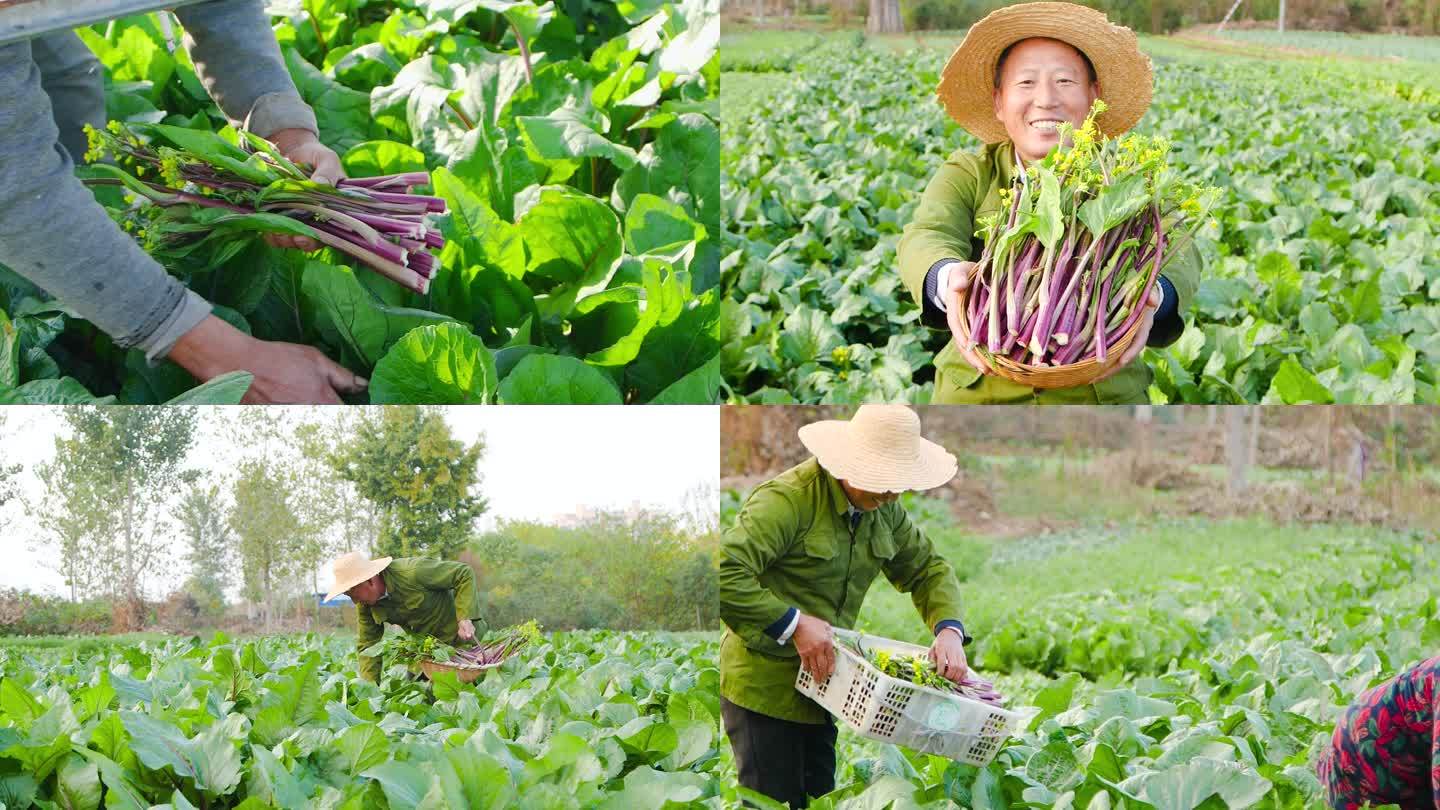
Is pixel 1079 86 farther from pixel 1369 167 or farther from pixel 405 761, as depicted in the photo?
pixel 1369 167

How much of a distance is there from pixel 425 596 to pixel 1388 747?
150cm

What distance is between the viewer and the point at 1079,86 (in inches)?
90.8

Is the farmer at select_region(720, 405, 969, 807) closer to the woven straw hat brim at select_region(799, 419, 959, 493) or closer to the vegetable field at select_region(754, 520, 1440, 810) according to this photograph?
the woven straw hat brim at select_region(799, 419, 959, 493)

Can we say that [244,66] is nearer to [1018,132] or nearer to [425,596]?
[425,596]

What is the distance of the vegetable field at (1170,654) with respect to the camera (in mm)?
1881

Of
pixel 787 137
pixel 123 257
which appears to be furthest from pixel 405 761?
pixel 787 137

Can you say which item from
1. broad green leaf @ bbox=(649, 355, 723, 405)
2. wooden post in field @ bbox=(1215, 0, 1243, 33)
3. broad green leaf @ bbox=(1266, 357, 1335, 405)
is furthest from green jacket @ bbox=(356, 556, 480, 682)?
broad green leaf @ bbox=(1266, 357, 1335, 405)

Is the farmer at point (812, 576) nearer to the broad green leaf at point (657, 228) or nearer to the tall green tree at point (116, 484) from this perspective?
the broad green leaf at point (657, 228)

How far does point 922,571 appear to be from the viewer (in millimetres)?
2303

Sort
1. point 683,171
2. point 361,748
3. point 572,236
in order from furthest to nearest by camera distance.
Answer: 1. point 683,171
2. point 572,236
3. point 361,748

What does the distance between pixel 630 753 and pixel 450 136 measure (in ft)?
6.44

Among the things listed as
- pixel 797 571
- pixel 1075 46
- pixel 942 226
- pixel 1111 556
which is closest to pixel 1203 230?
pixel 1075 46

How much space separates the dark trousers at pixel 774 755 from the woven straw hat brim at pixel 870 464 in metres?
0.46

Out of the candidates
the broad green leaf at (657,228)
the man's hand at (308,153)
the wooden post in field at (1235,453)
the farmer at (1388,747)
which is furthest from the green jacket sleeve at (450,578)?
the wooden post in field at (1235,453)
